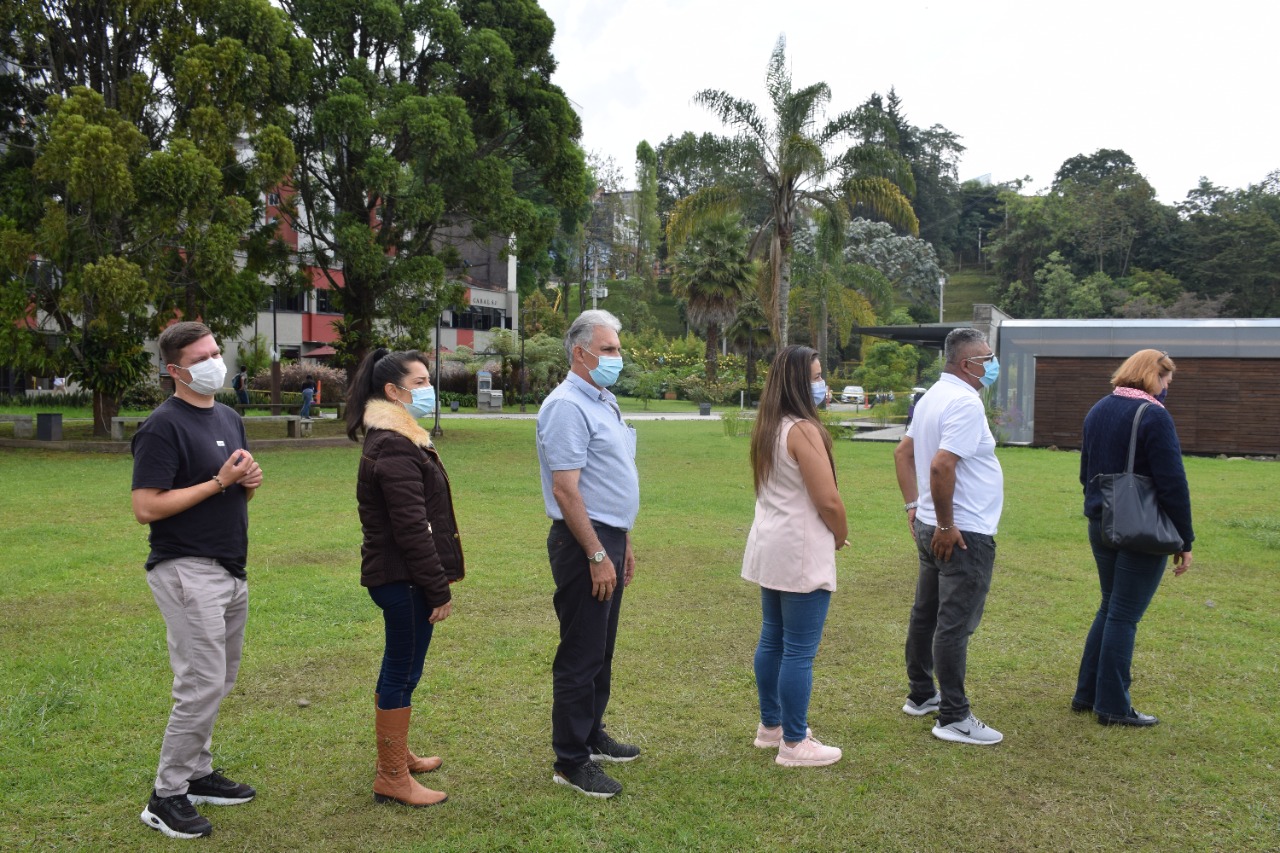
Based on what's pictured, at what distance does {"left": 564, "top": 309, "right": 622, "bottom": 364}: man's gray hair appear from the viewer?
4.12m

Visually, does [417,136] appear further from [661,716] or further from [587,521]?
[587,521]

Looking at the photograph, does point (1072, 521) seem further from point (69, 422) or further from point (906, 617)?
point (69, 422)

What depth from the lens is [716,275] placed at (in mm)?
47719

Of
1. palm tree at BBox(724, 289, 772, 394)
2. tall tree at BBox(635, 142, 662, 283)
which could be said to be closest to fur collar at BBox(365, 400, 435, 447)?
palm tree at BBox(724, 289, 772, 394)

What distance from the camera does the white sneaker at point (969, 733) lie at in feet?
15.3

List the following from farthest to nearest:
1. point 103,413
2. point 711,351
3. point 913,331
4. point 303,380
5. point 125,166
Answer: point 711,351, point 303,380, point 913,331, point 103,413, point 125,166

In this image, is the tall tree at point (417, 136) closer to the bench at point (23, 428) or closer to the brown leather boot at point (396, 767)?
the bench at point (23, 428)

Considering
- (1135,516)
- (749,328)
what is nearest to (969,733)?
(1135,516)

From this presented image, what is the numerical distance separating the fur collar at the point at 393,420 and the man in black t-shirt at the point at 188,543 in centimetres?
48

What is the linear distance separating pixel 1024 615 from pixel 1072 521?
5.25 m

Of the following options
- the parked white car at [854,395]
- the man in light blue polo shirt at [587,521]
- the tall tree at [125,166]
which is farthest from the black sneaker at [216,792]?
the parked white car at [854,395]

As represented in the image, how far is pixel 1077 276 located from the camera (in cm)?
7250

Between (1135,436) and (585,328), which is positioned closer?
(585,328)

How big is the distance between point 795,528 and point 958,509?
3.03 ft
